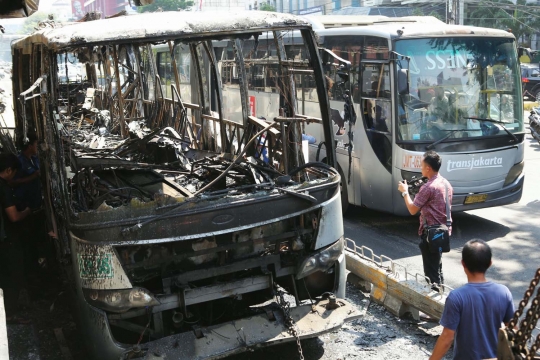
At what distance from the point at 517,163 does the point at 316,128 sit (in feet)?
10.8

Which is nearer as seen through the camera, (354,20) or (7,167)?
(7,167)

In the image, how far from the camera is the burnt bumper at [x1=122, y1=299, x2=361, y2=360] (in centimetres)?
459

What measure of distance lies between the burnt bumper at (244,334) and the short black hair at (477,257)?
1.68 metres

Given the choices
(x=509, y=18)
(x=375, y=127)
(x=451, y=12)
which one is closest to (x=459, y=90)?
(x=375, y=127)

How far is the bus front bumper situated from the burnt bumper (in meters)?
4.32

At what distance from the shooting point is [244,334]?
189 inches

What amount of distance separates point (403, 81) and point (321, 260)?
167 inches

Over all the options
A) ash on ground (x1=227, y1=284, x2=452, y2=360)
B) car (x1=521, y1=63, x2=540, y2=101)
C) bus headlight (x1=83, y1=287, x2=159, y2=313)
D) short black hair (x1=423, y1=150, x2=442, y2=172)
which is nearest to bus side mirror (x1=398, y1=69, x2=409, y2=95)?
short black hair (x1=423, y1=150, x2=442, y2=172)

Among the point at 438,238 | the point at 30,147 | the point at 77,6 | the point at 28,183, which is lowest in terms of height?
the point at 438,238

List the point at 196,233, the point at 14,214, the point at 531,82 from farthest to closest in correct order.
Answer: the point at 531,82
the point at 14,214
the point at 196,233

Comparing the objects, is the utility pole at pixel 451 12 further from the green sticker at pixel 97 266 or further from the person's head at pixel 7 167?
the green sticker at pixel 97 266

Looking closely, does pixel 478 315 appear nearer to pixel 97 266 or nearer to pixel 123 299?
pixel 123 299

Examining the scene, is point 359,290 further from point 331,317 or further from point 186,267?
point 186,267

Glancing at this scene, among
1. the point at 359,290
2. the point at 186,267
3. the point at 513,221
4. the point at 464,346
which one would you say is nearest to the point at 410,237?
the point at 513,221
